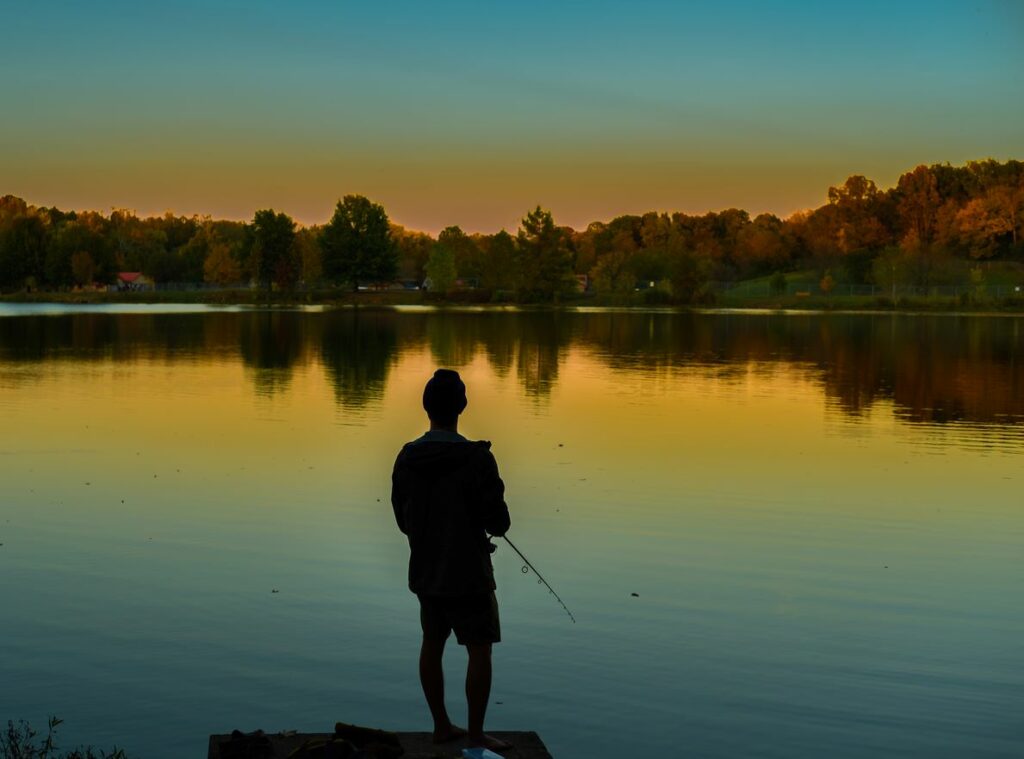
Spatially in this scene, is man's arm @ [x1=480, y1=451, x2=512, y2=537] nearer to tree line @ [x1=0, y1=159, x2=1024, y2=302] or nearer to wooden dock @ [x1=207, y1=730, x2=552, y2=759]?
wooden dock @ [x1=207, y1=730, x2=552, y2=759]

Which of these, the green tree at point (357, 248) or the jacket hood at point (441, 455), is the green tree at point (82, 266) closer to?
the green tree at point (357, 248)

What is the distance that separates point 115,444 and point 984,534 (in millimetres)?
14843

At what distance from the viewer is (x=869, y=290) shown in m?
151

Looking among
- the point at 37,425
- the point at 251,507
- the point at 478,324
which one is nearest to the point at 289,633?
the point at 251,507

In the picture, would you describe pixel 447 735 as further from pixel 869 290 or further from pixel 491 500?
pixel 869 290

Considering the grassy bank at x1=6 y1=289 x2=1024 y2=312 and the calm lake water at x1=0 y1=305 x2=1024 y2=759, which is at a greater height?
the grassy bank at x1=6 y1=289 x2=1024 y2=312

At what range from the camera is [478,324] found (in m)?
85.1

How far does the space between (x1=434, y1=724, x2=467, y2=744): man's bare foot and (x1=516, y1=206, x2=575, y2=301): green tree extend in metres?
148

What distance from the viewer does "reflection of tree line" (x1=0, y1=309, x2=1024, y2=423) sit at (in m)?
33.9

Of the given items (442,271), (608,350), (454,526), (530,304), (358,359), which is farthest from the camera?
(442,271)

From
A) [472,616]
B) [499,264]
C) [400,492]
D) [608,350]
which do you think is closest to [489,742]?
[472,616]

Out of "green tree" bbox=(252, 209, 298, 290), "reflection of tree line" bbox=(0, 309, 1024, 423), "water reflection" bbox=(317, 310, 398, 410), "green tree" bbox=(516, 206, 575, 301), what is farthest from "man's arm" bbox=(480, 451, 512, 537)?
"green tree" bbox=(252, 209, 298, 290)

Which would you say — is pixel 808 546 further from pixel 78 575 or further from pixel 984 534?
pixel 78 575

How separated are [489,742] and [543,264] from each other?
5851 inches
